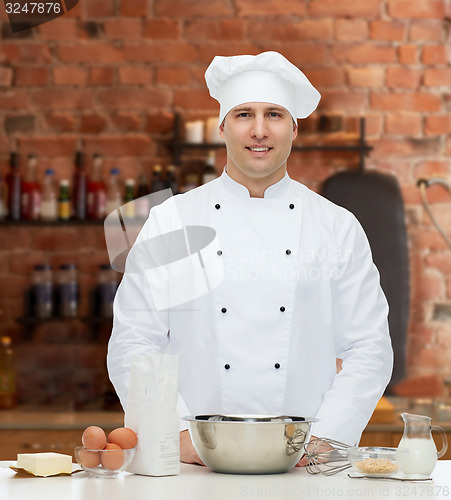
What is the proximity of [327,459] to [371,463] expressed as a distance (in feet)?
0.42

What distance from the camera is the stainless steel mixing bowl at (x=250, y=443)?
4.78 ft

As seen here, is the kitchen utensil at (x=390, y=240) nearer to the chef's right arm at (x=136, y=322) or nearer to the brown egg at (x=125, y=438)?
the chef's right arm at (x=136, y=322)

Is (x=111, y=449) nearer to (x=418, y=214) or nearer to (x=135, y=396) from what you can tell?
(x=135, y=396)

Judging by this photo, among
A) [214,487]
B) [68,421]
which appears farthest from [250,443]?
[68,421]

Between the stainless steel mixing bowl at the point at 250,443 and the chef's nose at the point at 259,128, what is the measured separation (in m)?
0.83

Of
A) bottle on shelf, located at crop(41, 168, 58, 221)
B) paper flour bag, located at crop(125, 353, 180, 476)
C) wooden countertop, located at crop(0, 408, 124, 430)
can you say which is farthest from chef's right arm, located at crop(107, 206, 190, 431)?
bottle on shelf, located at crop(41, 168, 58, 221)

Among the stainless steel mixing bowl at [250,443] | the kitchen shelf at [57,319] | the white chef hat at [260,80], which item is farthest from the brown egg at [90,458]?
the kitchen shelf at [57,319]

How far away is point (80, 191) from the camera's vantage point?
12.0 ft

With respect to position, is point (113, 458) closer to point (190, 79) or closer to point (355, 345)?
point (355, 345)

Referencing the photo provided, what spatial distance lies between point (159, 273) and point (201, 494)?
907 millimetres

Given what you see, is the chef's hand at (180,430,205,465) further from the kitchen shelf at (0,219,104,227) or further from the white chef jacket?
the kitchen shelf at (0,219,104,227)

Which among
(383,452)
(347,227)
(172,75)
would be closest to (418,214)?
(172,75)

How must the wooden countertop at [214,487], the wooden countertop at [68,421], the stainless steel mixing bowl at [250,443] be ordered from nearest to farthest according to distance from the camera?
the wooden countertop at [214,487], the stainless steel mixing bowl at [250,443], the wooden countertop at [68,421]

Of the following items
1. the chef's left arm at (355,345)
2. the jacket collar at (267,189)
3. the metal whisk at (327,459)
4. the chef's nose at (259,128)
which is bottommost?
the metal whisk at (327,459)
